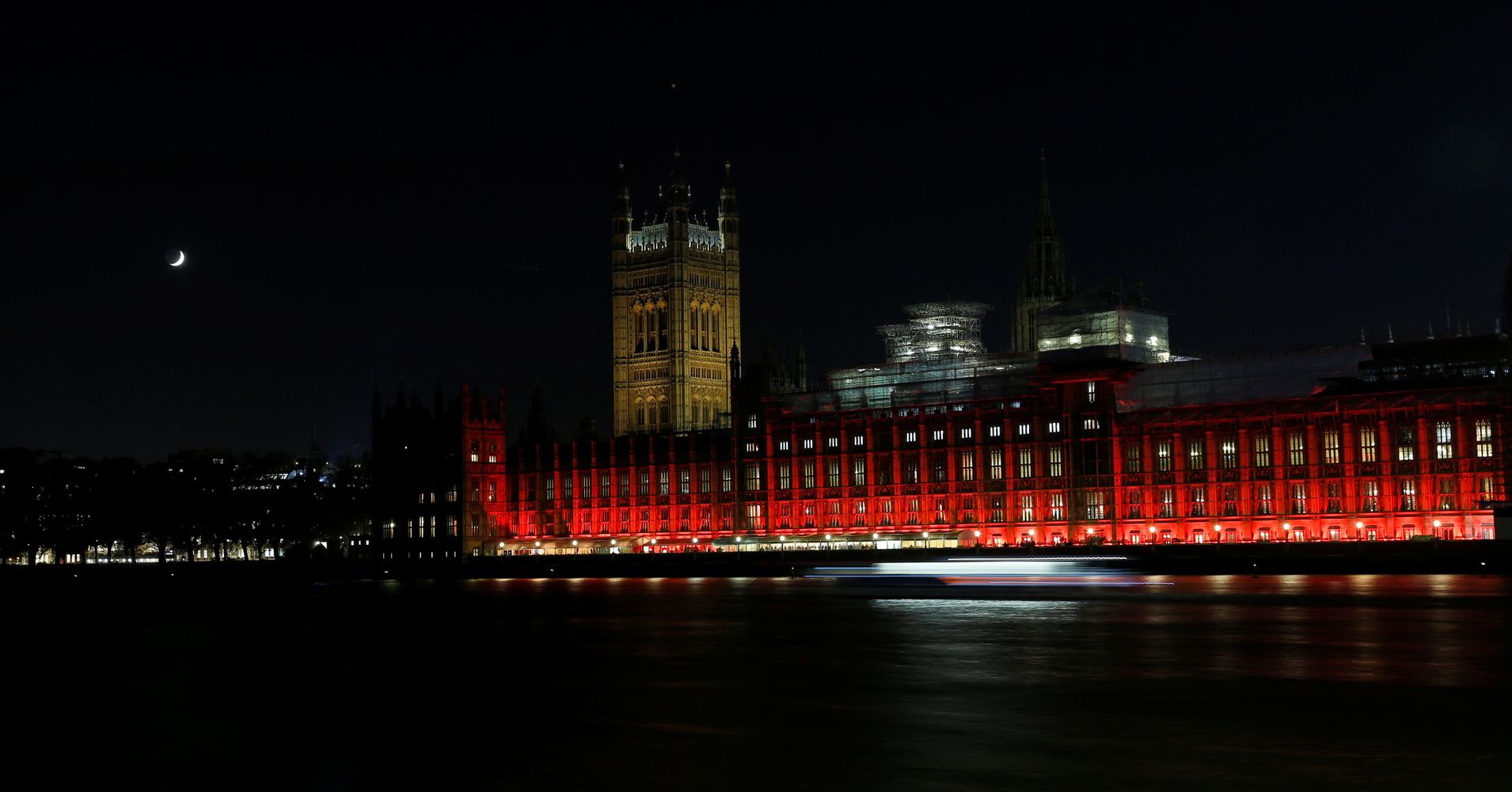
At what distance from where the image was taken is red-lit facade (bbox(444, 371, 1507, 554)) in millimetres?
113562

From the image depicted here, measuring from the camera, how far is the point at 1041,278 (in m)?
180

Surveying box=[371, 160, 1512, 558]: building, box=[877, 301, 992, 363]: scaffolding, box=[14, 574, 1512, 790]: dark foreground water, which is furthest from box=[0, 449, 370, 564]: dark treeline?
box=[14, 574, 1512, 790]: dark foreground water

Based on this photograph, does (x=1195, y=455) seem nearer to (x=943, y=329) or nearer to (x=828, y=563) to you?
(x=828, y=563)

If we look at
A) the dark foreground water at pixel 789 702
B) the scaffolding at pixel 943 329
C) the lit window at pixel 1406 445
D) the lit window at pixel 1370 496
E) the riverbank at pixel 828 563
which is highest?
the scaffolding at pixel 943 329

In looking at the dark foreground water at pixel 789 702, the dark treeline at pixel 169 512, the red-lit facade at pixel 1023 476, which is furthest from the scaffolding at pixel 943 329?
the dark foreground water at pixel 789 702

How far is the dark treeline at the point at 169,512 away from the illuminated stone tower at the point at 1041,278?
239 feet

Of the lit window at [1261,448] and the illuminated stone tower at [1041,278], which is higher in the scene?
the illuminated stone tower at [1041,278]

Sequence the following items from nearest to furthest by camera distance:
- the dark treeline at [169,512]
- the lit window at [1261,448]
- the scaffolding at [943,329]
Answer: the lit window at [1261,448], the dark treeline at [169,512], the scaffolding at [943,329]

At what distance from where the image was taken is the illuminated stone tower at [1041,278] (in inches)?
7032

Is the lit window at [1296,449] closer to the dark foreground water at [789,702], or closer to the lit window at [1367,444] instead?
the lit window at [1367,444]

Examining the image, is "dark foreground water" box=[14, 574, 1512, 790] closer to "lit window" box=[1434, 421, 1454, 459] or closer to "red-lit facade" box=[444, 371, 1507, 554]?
"lit window" box=[1434, 421, 1454, 459]

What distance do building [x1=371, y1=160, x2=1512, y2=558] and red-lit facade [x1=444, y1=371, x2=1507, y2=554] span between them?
6.1 inches

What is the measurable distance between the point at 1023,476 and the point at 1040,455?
228 centimetres

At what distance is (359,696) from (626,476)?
129 m
